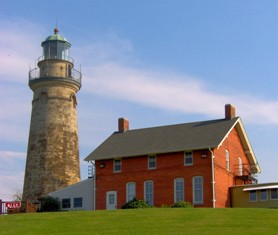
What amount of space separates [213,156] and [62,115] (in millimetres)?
16361

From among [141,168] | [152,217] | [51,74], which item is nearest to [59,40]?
[51,74]

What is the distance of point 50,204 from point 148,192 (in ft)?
27.0

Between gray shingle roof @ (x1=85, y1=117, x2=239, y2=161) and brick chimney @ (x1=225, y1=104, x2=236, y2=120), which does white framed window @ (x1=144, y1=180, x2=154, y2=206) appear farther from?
brick chimney @ (x1=225, y1=104, x2=236, y2=120)

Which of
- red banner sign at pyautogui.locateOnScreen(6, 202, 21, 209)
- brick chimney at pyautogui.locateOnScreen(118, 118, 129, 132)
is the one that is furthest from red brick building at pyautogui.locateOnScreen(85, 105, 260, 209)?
red banner sign at pyautogui.locateOnScreen(6, 202, 21, 209)

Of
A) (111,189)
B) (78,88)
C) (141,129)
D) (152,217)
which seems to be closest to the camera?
(152,217)

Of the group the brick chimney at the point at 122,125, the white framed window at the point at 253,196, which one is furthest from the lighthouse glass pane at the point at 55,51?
the white framed window at the point at 253,196

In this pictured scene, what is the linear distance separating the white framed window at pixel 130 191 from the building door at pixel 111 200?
44.2 inches

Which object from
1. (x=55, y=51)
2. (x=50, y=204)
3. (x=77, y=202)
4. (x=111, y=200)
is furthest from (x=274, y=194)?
(x=55, y=51)

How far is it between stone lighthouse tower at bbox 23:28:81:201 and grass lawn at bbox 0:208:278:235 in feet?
65.6

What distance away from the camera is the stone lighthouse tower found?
58.7 metres

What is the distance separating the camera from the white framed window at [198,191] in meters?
49.9

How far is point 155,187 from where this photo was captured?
171 ft

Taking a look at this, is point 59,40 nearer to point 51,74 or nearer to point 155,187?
point 51,74

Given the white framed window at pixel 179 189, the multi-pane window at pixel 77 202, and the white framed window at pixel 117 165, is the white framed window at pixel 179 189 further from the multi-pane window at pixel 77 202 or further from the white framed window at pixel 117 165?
the multi-pane window at pixel 77 202
